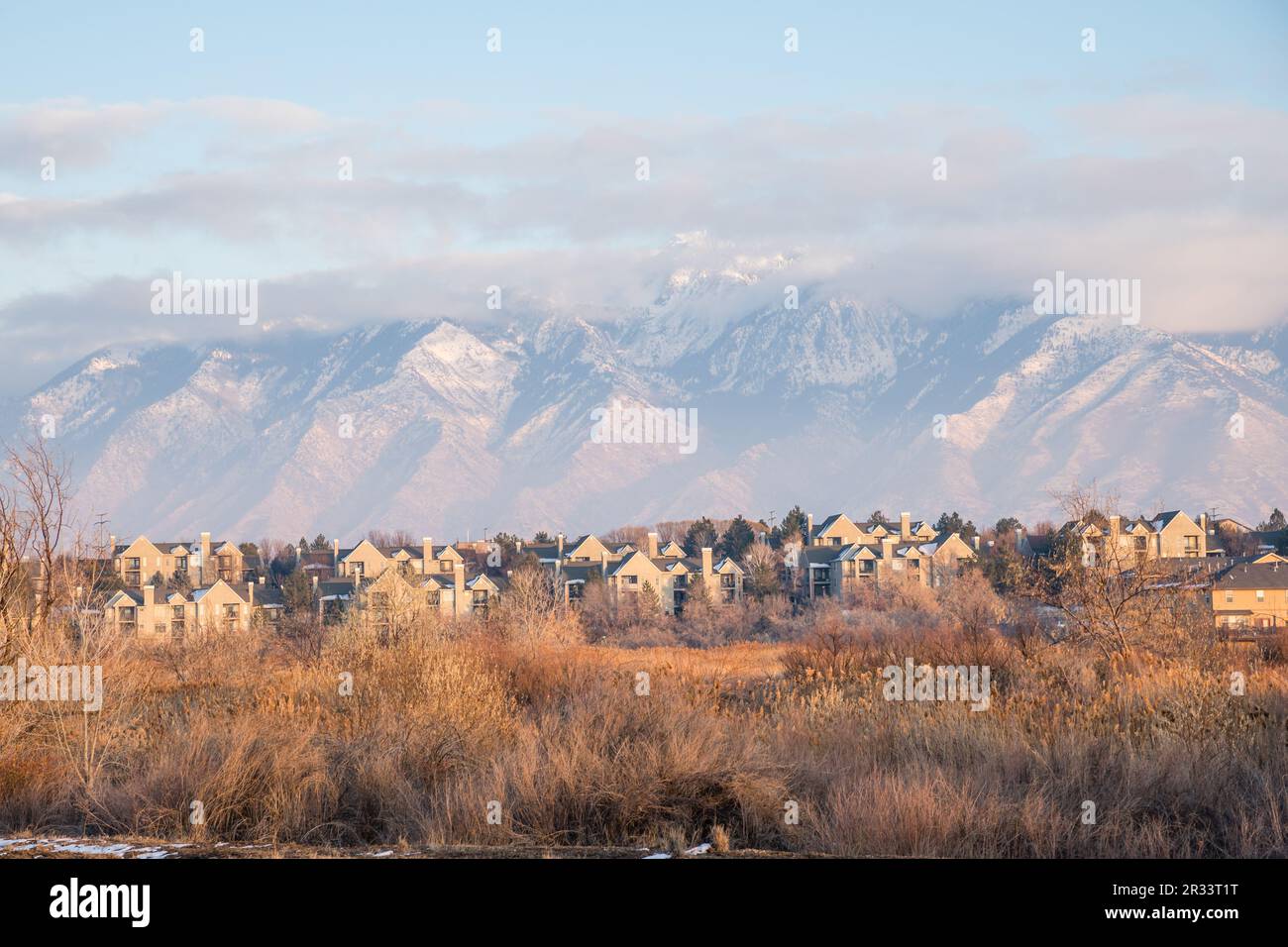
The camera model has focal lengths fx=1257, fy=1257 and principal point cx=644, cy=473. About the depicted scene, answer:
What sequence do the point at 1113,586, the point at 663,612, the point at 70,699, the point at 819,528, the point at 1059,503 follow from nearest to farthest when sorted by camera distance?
the point at 70,699, the point at 1113,586, the point at 1059,503, the point at 663,612, the point at 819,528

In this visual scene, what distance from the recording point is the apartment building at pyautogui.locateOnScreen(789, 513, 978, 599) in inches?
3396

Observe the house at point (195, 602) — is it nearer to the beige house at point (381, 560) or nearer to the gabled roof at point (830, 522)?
the beige house at point (381, 560)

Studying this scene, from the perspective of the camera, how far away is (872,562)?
92.3 m

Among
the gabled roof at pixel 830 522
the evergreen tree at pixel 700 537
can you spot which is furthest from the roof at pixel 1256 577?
the evergreen tree at pixel 700 537

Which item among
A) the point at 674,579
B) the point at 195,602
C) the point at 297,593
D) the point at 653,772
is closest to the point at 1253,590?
the point at 674,579

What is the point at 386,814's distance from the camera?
1085cm

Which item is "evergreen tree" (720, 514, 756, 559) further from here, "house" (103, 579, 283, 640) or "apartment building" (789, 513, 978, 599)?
"house" (103, 579, 283, 640)

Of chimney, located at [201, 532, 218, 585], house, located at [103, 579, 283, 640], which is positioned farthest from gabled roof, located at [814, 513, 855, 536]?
chimney, located at [201, 532, 218, 585]

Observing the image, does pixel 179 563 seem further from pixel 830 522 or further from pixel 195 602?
pixel 830 522
